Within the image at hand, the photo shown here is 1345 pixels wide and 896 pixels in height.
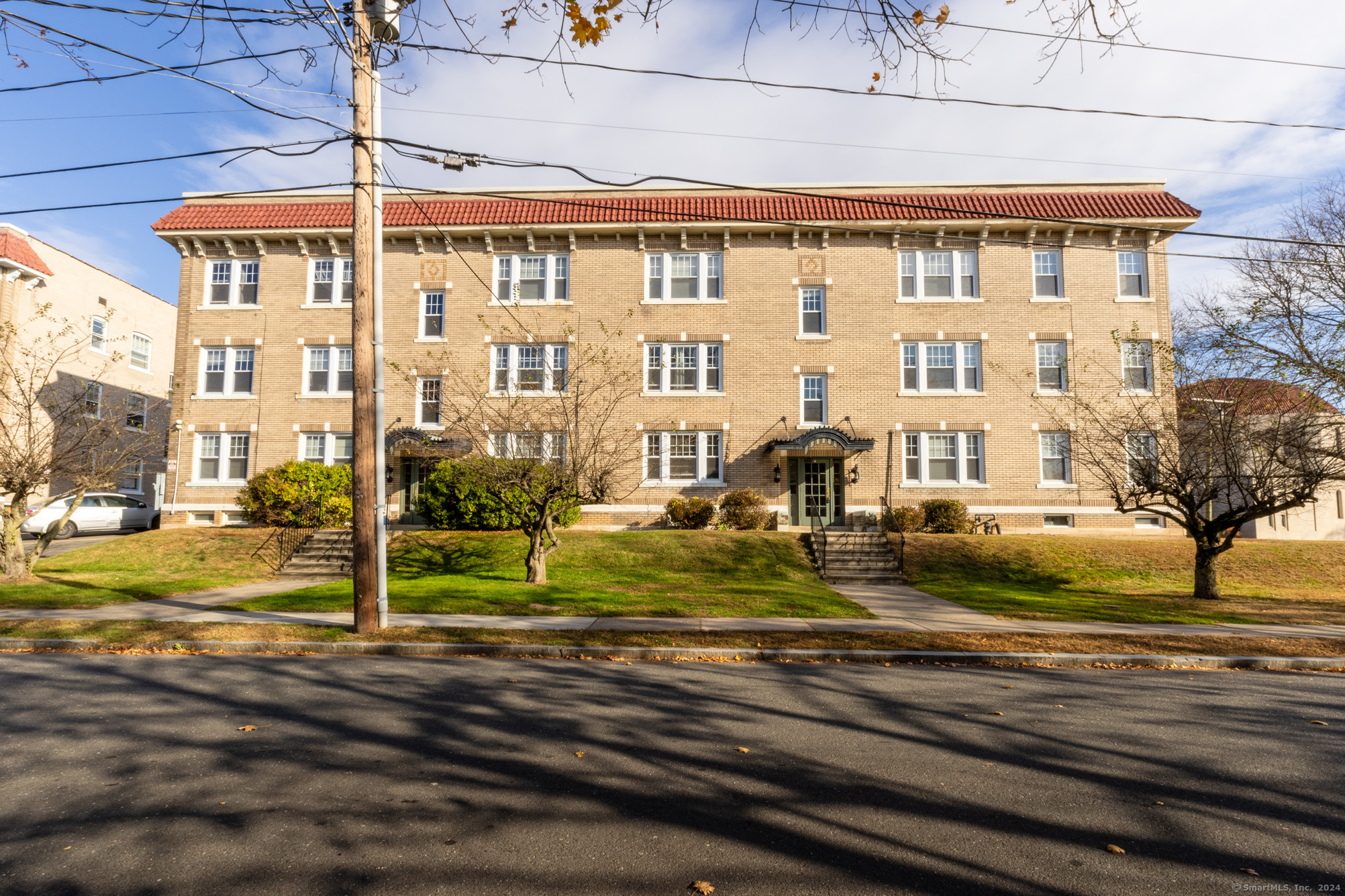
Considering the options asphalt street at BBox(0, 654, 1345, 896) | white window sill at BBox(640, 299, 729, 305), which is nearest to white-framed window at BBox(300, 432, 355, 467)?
white window sill at BBox(640, 299, 729, 305)

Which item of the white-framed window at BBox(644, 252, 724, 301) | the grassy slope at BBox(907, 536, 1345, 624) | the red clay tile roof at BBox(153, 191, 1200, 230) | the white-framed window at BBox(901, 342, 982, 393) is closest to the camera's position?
the grassy slope at BBox(907, 536, 1345, 624)

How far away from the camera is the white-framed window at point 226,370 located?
80.7 feet

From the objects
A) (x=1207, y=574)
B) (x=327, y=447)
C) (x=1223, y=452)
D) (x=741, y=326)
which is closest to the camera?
(x=1223, y=452)

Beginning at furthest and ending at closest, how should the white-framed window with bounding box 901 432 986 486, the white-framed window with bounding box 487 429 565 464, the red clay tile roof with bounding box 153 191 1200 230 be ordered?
the white-framed window with bounding box 901 432 986 486
the red clay tile roof with bounding box 153 191 1200 230
the white-framed window with bounding box 487 429 565 464

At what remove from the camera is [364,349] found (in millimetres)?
10125

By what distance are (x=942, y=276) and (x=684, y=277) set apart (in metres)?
8.46

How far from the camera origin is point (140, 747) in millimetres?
5219

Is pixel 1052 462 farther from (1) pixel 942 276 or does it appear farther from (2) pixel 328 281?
(2) pixel 328 281

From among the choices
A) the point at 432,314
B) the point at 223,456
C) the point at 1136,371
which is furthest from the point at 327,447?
the point at 1136,371

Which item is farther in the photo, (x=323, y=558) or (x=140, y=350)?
(x=140, y=350)

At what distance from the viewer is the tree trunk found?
1505cm

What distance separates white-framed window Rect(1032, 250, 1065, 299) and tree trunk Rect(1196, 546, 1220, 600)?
11.0m

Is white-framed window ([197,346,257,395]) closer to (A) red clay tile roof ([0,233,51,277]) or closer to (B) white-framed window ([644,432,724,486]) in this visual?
(A) red clay tile roof ([0,233,51,277])

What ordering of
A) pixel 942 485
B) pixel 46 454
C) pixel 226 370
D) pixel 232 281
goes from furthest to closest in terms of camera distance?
pixel 232 281
pixel 226 370
pixel 942 485
pixel 46 454
